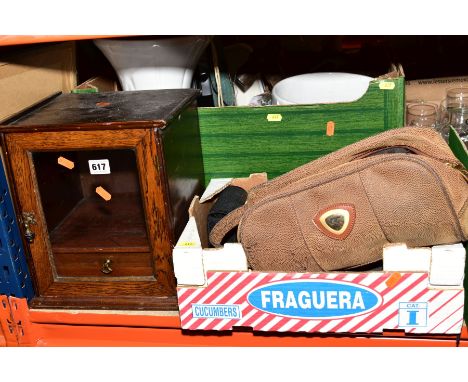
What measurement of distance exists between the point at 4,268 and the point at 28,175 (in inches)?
8.7

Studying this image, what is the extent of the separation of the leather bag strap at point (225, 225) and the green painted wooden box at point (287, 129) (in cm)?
25

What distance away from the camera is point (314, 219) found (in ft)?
3.56

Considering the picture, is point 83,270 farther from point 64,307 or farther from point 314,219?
point 314,219

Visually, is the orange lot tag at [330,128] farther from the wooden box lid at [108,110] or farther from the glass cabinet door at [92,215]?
the glass cabinet door at [92,215]

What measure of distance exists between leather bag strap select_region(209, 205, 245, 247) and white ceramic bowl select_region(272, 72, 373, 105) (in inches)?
15.9

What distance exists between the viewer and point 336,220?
1.07 metres

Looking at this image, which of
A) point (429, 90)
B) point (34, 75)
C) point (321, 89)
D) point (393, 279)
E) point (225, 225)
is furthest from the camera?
point (429, 90)

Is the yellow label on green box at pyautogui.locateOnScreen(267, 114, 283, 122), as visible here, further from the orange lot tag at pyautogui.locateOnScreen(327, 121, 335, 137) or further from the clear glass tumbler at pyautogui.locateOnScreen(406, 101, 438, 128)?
the clear glass tumbler at pyautogui.locateOnScreen(406, 101, 438, 128)

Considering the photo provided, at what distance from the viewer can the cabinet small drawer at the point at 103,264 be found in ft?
4.05

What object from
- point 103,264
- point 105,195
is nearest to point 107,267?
point 103,264

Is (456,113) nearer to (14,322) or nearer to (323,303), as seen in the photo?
(323,303)

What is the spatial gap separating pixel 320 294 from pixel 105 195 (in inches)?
18.5

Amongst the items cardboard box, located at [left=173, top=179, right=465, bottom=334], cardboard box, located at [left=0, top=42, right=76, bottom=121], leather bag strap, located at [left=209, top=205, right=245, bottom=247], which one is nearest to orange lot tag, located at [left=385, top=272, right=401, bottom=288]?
cardboard box, located at [left=173, top=179, right=465, bottom=334]

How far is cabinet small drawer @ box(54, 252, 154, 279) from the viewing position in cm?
123
